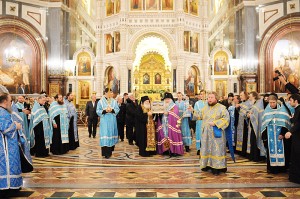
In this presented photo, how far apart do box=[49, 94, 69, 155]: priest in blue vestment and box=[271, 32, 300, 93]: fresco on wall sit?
530 inches

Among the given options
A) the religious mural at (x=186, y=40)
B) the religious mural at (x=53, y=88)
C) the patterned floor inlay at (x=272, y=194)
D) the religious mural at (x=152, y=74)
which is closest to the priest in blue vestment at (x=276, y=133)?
the patterned floor inlay at (x=272, y=194)

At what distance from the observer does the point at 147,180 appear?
231 inches

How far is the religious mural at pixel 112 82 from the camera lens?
81.5 ft

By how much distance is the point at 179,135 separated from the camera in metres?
8.48

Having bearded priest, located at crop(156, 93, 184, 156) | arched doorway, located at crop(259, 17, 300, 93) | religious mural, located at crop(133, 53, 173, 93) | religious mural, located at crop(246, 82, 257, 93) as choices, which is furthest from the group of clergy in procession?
religious mural, located at crop(133, 53, 173, 93)

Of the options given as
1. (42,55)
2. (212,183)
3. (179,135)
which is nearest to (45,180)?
(212,183)

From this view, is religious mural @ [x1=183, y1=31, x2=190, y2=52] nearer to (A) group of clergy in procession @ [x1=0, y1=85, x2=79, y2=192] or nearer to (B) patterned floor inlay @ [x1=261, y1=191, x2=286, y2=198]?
(A) group of clergy in procession @ [x1=0, y1=85, x2=79, y2=192]

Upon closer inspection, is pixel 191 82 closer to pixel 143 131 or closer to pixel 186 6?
pixel 186 6

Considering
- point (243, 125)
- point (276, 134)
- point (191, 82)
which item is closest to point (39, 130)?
point (243, 125)

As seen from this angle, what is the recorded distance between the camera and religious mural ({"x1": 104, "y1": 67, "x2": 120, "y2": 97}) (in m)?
24.8

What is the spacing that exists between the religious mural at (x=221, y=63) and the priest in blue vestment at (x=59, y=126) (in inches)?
631

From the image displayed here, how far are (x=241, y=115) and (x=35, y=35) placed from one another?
49.2 feet

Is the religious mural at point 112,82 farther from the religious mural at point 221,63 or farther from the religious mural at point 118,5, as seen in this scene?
the religious mural at point 221,63

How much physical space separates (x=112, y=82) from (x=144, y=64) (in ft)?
15.6
